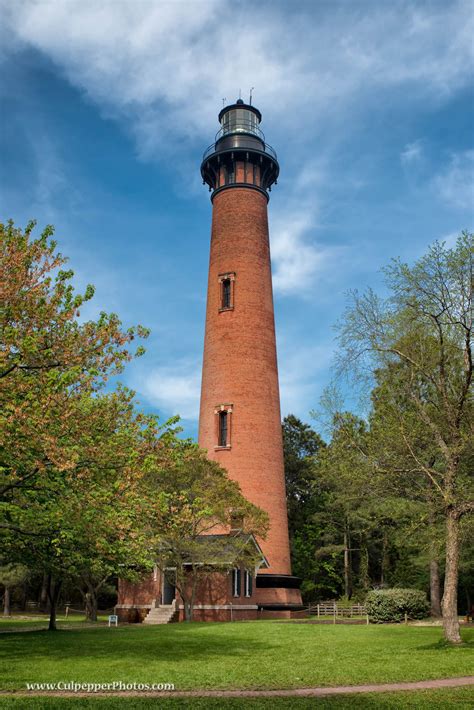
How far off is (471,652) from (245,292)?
24695mm

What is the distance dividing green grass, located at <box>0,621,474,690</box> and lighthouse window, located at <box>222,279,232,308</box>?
20.2m

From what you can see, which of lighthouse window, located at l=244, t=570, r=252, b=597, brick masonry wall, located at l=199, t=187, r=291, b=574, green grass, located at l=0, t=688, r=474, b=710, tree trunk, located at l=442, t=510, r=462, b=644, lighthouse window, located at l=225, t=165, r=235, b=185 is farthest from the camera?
lighthouse window, located at l=225, t=165, r=235, b=185

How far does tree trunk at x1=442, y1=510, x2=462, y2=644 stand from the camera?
59.0ft

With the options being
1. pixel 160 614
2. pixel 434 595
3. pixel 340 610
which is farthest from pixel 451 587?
pixel 340 610

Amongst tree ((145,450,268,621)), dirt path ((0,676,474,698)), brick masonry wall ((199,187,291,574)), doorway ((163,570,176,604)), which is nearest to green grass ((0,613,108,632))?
doorway ((163,570,176,604))

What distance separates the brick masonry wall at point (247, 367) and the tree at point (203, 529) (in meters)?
2.86

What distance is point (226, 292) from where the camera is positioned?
38.7m

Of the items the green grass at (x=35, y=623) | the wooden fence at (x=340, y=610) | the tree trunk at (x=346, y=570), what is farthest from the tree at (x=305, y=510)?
the green grass at (x=35, y=623)

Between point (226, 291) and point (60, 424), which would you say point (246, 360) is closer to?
point (226, 291)

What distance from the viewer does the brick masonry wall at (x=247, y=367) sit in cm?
3594

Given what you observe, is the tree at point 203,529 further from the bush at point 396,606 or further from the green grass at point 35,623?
the bush at point 396,606

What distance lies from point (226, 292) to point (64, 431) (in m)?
26.0

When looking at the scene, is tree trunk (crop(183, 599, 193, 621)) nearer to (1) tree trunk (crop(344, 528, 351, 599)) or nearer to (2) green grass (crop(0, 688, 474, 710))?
(1) tree trunk (crop(344, 528, 351, 599))

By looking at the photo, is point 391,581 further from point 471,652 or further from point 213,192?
point 471,652
